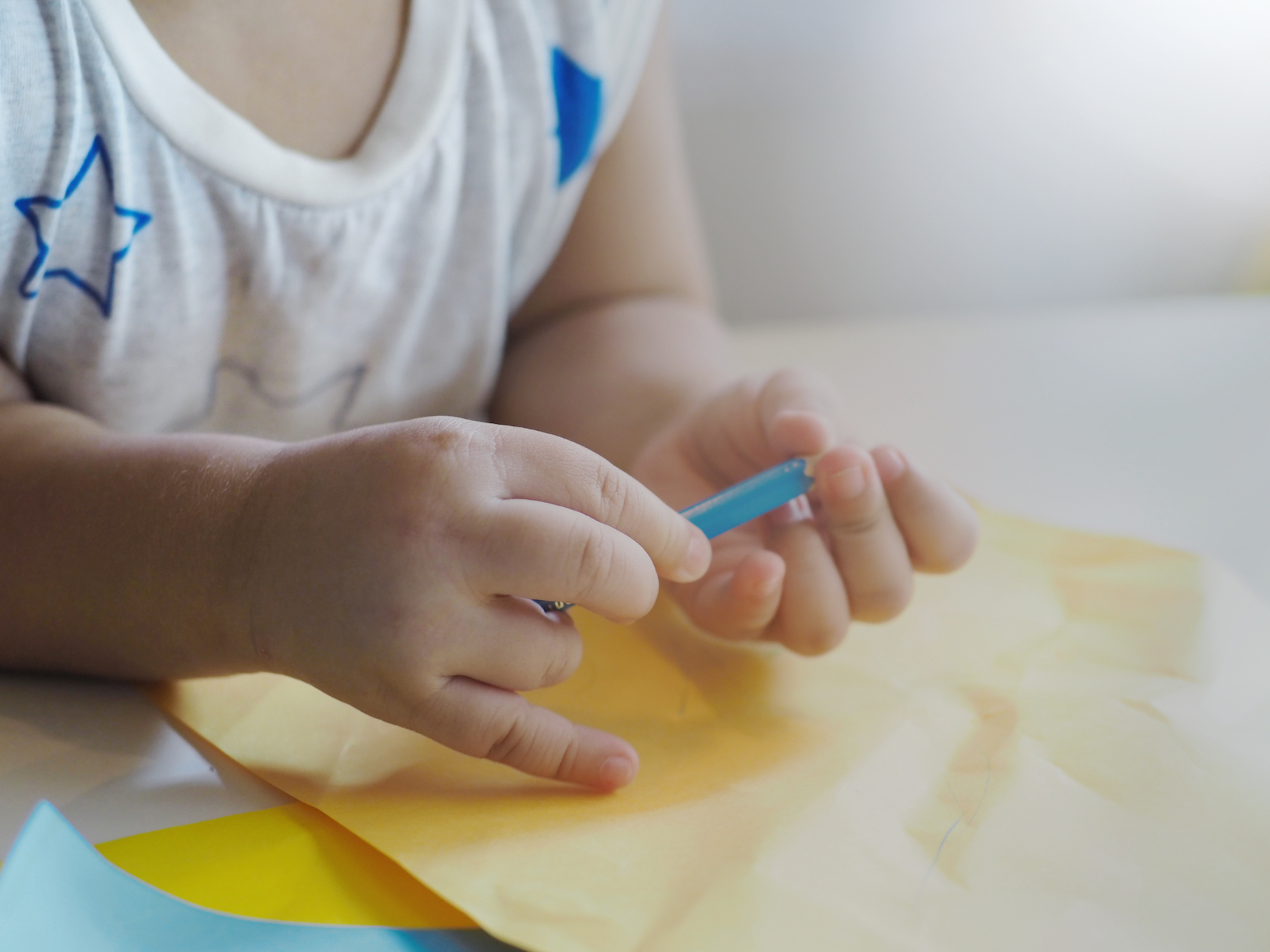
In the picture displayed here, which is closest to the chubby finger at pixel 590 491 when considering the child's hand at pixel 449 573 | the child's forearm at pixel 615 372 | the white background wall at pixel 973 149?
the child's hand at pixel 449 573

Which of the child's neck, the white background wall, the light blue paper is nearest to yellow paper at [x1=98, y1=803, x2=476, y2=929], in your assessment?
the light blue paper

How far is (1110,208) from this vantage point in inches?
27.9

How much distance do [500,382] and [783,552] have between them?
0.65 feet

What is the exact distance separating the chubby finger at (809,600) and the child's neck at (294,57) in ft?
0.67

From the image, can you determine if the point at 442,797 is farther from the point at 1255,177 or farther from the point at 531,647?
the point at 1255,177

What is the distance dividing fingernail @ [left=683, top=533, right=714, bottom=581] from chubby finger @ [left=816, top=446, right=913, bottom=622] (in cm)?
6

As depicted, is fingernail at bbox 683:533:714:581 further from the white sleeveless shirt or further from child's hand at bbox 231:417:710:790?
the white sleeveless shirt

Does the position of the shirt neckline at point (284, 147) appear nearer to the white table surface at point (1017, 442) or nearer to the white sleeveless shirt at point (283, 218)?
the white sleeveless shirt at point (283, 218)

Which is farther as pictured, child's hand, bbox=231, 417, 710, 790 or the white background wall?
the white background wall

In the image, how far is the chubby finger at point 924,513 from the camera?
0.31 meters

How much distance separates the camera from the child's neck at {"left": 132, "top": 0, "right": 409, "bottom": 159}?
309 millimetres

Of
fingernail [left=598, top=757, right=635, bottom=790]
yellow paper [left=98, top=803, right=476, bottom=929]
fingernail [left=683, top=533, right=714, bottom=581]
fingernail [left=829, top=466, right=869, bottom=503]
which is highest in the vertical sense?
fingernail [left=829, top=466, right=869, bottom=503]

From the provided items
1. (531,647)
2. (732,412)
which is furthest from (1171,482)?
(531,647)

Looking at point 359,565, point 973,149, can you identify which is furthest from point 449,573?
point 973,149
